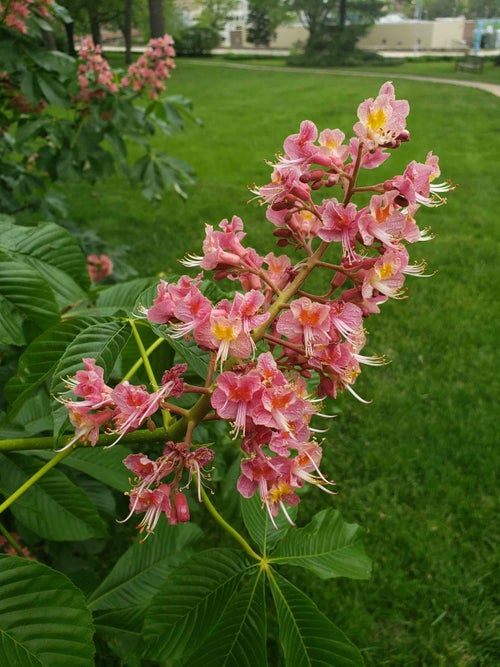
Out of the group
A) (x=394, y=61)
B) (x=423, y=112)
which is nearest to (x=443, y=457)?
(x=423, y=112)

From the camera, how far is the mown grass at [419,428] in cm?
216

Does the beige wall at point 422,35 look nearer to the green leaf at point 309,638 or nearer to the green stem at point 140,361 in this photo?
the green stem at point 140,361

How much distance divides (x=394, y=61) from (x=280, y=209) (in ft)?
87.8

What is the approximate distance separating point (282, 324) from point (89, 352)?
12.1 inches

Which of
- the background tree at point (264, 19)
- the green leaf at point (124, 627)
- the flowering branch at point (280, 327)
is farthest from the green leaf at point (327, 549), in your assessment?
the background tree at point (264, 19)

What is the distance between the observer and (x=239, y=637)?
1047mm

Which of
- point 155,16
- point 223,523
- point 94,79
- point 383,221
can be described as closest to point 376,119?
point 383,221

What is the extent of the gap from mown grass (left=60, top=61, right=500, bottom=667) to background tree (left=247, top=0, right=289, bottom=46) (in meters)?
24.5

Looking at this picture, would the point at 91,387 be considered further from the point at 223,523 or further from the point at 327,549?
the point at 327,549

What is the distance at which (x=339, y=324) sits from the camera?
0.88 metres

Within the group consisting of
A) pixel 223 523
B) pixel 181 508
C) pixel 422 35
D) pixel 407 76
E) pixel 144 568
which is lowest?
pixel 407 76

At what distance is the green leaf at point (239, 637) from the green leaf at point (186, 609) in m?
0.03

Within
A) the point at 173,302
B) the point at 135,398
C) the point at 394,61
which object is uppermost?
the point at 173,302

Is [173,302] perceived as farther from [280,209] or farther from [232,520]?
[232,520]
